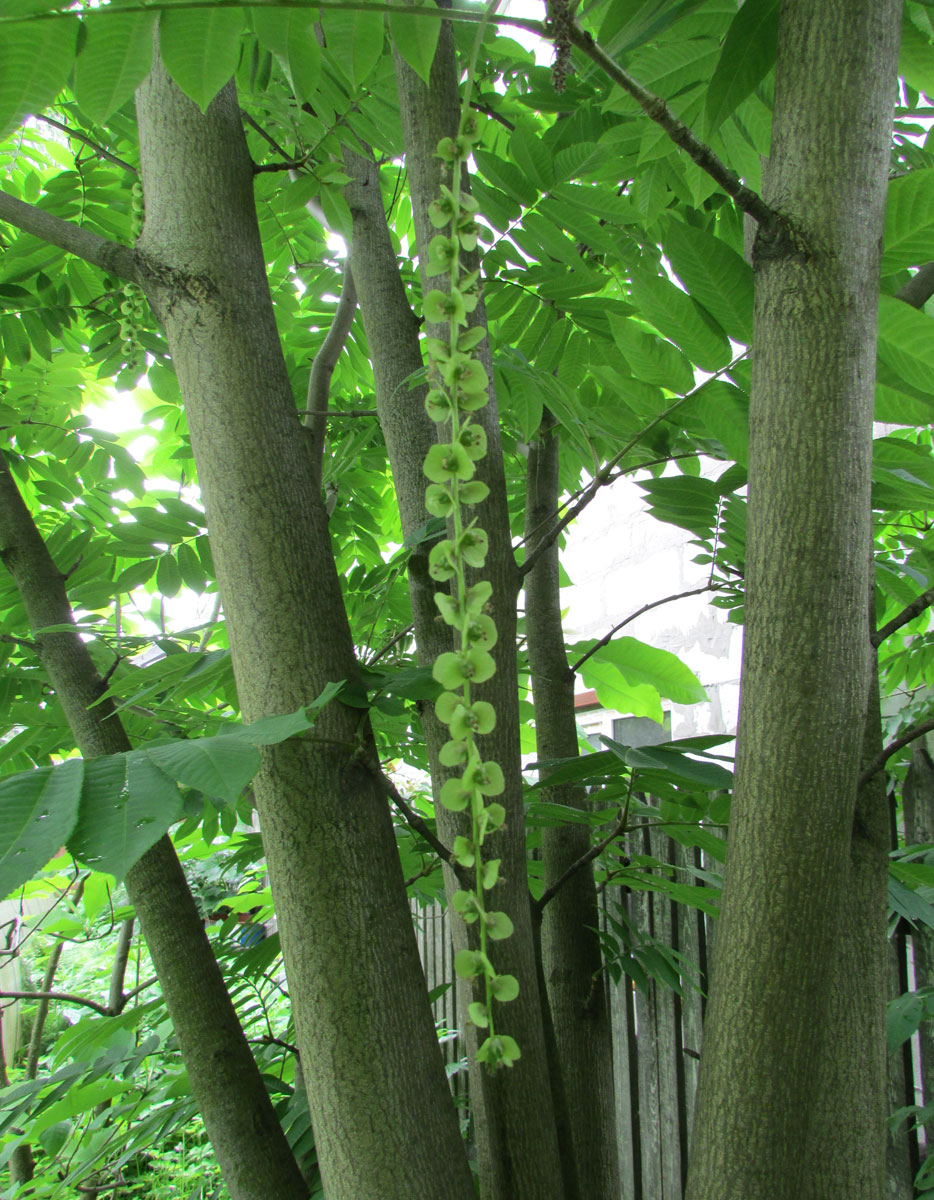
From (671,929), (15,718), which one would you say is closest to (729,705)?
(671,929)

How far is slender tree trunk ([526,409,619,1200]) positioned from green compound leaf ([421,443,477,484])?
817mm

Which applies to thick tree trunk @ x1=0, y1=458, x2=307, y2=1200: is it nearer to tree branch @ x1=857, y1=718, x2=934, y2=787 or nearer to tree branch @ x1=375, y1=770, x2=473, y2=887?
tree branch @ x1=375, y1=770, x2=473, y2=887

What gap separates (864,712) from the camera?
86 centimetres

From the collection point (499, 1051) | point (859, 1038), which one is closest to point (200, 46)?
point (499, 1051)

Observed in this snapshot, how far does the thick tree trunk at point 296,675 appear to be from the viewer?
94 centimetres

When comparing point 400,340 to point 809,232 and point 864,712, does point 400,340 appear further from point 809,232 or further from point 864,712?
point 864,712

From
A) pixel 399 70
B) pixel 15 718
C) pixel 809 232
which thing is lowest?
pixel 15 718

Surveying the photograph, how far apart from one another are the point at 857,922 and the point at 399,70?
1.28m

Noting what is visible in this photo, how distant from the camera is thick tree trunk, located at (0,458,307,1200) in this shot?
1.26 meters

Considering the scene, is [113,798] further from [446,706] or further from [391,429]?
[391,429]

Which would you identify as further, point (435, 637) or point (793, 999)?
point (435, 637)

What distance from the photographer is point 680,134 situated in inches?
31.7

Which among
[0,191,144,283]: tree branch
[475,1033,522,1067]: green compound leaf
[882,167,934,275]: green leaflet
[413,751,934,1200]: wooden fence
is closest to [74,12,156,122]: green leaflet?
[0,191,144,283]: tree branch

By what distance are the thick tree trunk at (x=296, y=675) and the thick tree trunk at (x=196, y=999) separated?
0.32m
